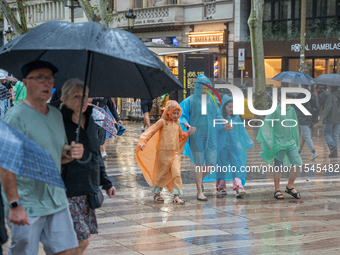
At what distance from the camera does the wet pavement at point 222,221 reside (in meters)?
5.65

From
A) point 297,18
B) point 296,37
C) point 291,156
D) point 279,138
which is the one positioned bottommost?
point 291,156

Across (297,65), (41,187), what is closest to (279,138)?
(41,187)

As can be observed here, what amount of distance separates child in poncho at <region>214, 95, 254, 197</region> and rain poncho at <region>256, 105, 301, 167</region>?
0.30m

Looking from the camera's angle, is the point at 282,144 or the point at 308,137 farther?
the point at 308,137

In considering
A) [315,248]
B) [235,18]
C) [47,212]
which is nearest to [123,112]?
[235,18]

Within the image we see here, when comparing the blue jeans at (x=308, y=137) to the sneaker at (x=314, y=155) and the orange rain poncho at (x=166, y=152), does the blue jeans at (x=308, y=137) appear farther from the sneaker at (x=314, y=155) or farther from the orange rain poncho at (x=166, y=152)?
the orange rain poncho at (x=166, y=152)

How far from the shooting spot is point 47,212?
3508 millimetres

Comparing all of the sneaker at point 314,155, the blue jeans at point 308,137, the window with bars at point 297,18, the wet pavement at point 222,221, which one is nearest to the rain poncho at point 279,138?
the wet pavement at point 222,221

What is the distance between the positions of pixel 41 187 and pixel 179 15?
3097 centimetres

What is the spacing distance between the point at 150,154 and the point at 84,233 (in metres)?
4.30

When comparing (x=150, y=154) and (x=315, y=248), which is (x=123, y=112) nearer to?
(x=150, y=154)

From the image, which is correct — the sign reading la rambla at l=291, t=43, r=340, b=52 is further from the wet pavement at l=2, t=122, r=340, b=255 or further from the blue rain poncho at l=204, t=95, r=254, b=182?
the blue rain poncho at l=204, t=95, r=254, b=182

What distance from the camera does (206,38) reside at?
32188mm

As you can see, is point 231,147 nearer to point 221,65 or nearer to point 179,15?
point 221,65
